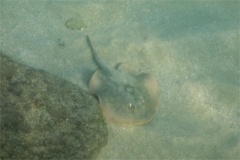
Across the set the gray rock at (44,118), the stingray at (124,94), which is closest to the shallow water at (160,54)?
the stingray at (124,94)

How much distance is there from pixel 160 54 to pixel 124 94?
1522 mm

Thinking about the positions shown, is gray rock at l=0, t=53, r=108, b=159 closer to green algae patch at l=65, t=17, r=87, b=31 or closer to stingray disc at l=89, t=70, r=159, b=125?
stingray disc at l=89, t=70, r=159, b=125

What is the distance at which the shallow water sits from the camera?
4531mm

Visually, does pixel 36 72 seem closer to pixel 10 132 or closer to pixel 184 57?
pixel 10 132

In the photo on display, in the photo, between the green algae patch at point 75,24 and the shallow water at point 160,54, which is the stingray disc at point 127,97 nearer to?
the shallow water at point 160,54

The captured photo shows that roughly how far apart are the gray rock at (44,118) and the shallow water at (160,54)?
0.53 meters

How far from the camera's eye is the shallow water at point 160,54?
453cm

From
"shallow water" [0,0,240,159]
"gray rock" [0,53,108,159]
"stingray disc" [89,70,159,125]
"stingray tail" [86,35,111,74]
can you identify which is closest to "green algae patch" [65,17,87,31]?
"shallow water" [0,0,240,159]

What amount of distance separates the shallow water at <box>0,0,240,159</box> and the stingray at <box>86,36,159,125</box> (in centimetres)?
21

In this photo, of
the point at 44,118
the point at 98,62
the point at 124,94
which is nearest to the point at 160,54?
the point at 98,62

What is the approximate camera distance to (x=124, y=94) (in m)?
4.57

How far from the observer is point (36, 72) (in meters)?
3.98

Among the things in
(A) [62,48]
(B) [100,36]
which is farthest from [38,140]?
(B) [100,36]

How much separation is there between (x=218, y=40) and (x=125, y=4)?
212 centimetres
